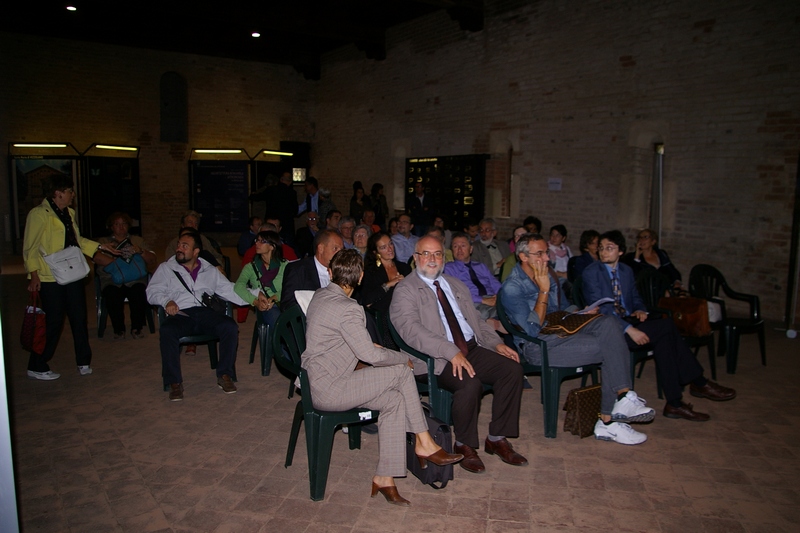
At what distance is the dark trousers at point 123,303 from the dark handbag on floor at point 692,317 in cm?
537

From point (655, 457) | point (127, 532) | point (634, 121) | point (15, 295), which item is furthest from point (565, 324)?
point (15, 295)

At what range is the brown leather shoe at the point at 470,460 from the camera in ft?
11.8

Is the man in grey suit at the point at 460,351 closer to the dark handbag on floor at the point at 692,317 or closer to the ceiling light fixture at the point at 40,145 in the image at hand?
the dark handbag on floor at the point at 692,317

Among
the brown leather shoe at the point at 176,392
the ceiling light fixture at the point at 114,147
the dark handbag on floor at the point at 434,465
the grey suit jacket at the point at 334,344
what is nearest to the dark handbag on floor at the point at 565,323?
the dark handbag on floor at the point at 434,465

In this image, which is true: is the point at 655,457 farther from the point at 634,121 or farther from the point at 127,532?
the point at 634,121

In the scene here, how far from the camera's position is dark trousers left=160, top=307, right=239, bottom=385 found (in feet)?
15.9

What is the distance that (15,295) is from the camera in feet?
30.7

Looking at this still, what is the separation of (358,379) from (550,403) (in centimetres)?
156

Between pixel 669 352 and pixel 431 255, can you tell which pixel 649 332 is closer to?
pixel 669 352

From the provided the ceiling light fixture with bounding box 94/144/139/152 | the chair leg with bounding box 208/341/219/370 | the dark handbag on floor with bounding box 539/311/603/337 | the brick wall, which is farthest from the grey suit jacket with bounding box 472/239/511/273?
the ceiling light fixture with bounding box 94/144/139/152

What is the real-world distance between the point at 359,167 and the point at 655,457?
1267cm

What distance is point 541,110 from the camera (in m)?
10.5

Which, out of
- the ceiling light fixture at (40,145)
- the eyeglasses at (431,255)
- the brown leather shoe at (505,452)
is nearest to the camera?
the brown leather shoe at (505,452)

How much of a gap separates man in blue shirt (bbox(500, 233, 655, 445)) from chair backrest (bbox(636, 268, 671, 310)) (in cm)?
160
